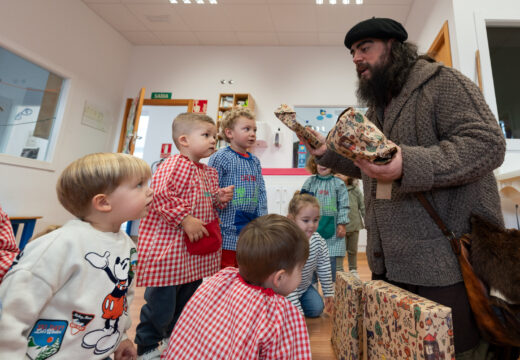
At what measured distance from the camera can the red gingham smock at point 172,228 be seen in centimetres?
110

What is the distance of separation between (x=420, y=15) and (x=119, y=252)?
410 centimetres

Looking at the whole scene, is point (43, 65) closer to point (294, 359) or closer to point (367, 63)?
point (367, 63)

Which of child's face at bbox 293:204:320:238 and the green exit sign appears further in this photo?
the green exit sign

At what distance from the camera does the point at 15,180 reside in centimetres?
312

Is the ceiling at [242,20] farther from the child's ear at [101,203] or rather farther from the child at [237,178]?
the child's ear at [101,203]

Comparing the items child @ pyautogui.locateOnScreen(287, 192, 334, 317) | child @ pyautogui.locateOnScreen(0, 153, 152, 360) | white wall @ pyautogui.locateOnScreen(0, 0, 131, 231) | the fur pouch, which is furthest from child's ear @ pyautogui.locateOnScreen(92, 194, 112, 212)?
white wall @ pyautogui.locateOnScreen(0, 0, 131, 231)

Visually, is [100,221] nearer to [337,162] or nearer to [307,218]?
[337,162]

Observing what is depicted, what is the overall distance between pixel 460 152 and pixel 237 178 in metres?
1.05

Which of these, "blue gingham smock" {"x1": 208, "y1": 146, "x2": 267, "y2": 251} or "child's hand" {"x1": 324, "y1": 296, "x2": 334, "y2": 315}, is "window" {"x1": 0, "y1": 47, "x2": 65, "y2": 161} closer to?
"blue gingham smock" {"x1": 208, "y1": 146, "x2": 267, "y2": 251}

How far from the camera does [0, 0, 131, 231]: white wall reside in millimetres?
3121

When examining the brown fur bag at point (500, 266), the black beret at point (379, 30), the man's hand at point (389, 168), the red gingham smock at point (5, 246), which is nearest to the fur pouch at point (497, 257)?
the brown fur bag at point (500, 266)

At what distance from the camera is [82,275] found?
2.10 ft

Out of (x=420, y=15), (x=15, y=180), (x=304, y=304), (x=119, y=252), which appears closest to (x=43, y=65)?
(x=15, y=180)

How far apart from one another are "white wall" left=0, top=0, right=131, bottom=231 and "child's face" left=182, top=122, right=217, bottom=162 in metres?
3.00
